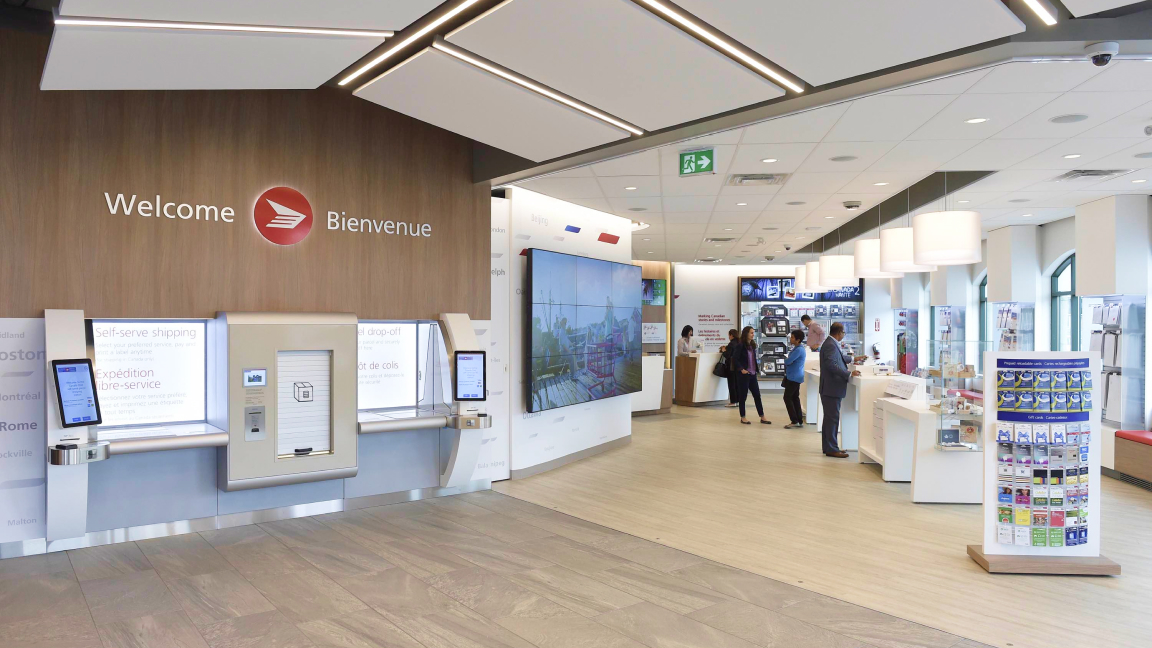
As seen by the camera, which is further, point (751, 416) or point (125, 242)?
point (751, 416)

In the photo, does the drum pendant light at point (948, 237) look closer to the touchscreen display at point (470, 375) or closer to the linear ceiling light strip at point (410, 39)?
the touchscreen display at point (470, 375)

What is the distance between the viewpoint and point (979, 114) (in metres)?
4.75

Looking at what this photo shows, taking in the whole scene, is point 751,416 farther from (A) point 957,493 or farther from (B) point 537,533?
(B) point 537,533

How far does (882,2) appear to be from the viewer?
320 cm

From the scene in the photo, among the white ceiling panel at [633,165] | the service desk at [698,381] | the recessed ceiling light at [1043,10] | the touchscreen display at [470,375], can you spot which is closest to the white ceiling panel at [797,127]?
the white ceiling panel at [633,165]

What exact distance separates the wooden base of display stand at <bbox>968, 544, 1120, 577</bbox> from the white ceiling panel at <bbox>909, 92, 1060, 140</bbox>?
2760 millimetres

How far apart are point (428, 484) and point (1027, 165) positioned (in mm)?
5812

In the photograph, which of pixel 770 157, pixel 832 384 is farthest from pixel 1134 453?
pixel 770 157

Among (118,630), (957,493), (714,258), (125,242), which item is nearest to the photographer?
(118,630)

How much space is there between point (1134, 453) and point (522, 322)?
19.6ft

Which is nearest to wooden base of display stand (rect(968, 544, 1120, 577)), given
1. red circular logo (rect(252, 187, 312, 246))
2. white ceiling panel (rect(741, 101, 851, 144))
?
white ceiling panel (rect(741, 101, 851, 144))

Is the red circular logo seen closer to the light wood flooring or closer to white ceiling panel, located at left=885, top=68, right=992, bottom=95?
the light wood flooring

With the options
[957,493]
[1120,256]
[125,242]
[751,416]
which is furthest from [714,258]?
[125,242]

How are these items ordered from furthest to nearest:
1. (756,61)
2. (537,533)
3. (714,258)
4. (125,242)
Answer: (714,258)
(537,533)
(125,242)
(756,61)
